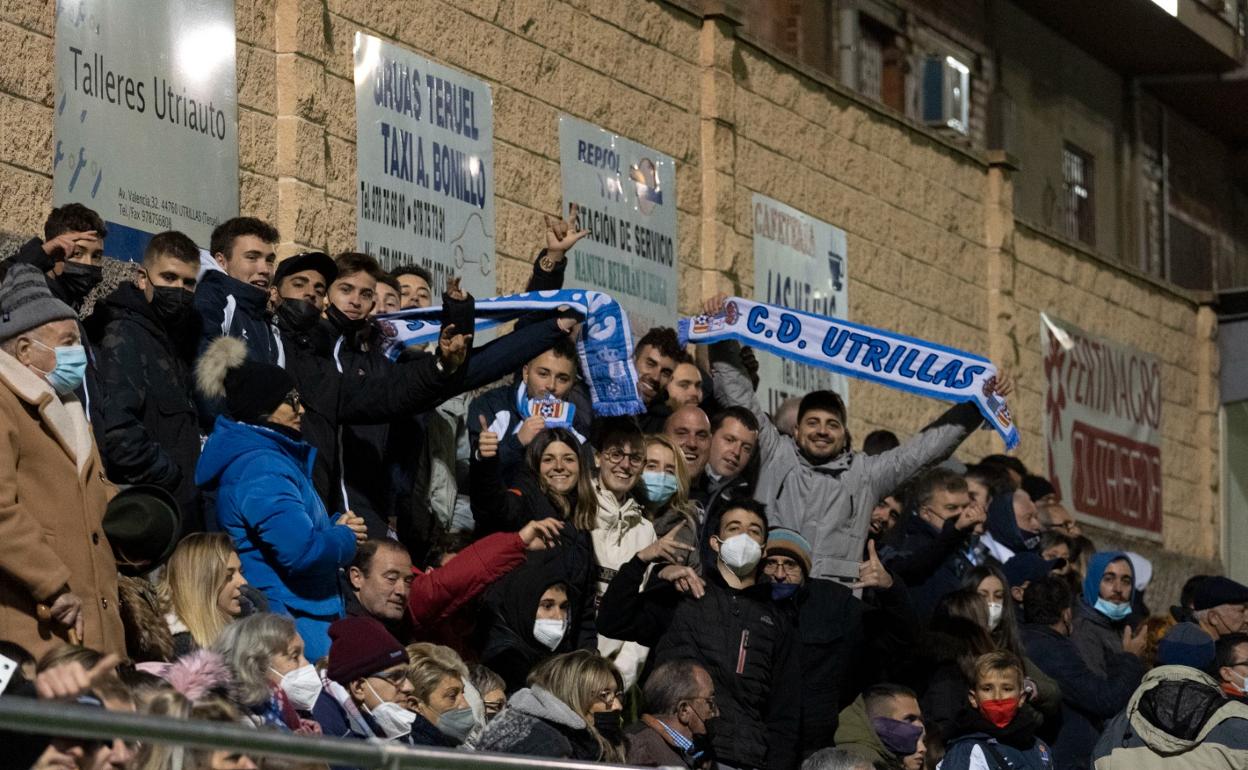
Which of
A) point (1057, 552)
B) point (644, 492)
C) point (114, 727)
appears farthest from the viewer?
point (1057, 552)

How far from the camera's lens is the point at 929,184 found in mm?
19234

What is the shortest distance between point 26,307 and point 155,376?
43.8 inches

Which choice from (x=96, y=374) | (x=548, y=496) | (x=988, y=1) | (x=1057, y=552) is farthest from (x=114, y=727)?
(x=988, y=1)

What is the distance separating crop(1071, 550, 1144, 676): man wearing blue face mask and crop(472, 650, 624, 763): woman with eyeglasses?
479 cm

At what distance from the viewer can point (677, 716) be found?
9039mm

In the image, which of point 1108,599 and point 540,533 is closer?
point 540,533

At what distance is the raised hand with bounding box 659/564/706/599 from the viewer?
31.1 ft

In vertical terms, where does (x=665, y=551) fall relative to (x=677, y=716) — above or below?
above

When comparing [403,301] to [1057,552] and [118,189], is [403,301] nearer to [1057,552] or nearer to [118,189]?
[118,189]

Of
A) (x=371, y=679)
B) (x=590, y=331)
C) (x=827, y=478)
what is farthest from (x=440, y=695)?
(x=827, y=478)

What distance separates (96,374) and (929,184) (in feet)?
39.1

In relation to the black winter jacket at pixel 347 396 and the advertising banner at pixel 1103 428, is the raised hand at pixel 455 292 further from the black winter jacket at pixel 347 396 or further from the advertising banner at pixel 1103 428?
the advertising banner at pixel 1103 428

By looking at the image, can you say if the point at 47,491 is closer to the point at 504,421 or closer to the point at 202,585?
the point at 202,585

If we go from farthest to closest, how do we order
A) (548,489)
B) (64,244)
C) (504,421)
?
1. (504,421)
2. (548,489)
3. (64,244)
